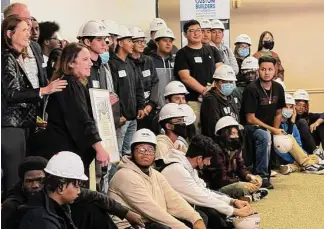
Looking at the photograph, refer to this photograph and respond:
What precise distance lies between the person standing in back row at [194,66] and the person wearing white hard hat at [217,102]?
0.48ft

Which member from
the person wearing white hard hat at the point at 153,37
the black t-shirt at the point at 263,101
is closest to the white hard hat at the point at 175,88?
the person wearing white hard hat at the point at 153,37

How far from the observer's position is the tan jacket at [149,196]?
4.84m

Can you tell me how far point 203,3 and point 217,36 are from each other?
109cm

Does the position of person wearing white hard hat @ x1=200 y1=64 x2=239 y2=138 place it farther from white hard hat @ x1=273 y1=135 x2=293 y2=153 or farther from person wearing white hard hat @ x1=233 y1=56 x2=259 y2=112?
person wearing white hard hat @ x1=233 y1=56 x2=259 y2=112

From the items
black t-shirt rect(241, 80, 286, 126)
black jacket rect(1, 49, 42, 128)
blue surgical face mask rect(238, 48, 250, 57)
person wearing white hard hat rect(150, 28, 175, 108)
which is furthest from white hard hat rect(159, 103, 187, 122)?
blue surgical face mask rect(238, 48, 250, 57)

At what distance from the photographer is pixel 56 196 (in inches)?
141

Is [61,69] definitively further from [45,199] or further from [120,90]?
[120,90]

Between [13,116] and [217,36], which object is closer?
[13,116]

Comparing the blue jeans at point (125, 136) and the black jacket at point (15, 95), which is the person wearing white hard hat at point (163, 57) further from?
the black jacket at point (15, 95)

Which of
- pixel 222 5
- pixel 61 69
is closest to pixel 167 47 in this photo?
pixel 222 5

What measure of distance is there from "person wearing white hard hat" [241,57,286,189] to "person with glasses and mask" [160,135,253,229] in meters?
2.10

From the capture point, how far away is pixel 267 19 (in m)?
12.7

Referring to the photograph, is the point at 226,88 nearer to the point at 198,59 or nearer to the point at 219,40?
the point at 198,59

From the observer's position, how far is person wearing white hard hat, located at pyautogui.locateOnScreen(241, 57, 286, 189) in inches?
315
